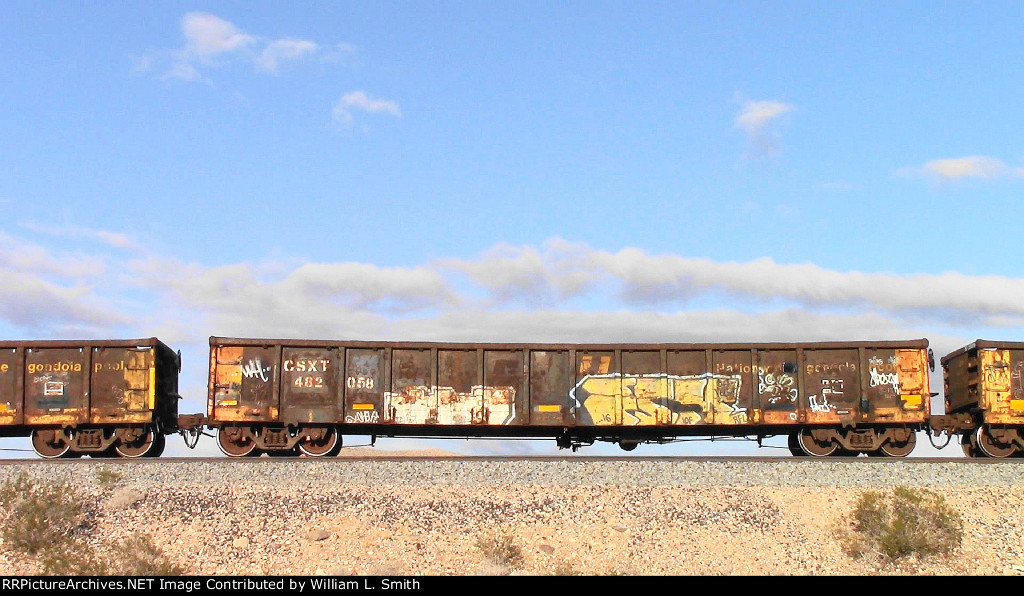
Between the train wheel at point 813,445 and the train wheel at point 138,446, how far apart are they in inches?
568

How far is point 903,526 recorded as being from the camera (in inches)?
549

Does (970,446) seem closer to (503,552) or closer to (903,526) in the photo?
(903,526)

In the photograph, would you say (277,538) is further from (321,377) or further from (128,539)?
(321,377)

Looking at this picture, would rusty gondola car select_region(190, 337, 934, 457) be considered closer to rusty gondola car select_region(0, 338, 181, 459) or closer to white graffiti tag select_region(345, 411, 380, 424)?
white graffiti tag select_region(345, 411, 380, 424)

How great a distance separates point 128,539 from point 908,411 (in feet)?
52.0

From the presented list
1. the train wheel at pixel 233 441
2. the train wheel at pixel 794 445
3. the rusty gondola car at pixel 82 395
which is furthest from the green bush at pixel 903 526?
the rusty gondola car at pixel 82 395

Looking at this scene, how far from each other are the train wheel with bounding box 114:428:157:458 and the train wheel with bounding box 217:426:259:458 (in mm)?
1471

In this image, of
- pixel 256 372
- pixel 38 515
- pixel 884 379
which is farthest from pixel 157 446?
pixel 884 379

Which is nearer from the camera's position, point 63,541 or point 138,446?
point 63,541

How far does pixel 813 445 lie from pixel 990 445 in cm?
389

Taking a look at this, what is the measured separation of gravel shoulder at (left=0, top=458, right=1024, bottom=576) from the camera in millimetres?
13477

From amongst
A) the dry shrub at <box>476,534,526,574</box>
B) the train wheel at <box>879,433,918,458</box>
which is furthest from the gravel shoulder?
the train wheel at <box>879,433,918,458</box>

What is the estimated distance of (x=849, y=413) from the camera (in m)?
19.5

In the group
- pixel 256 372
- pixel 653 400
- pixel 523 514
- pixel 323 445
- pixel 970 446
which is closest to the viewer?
pixel 523 514
